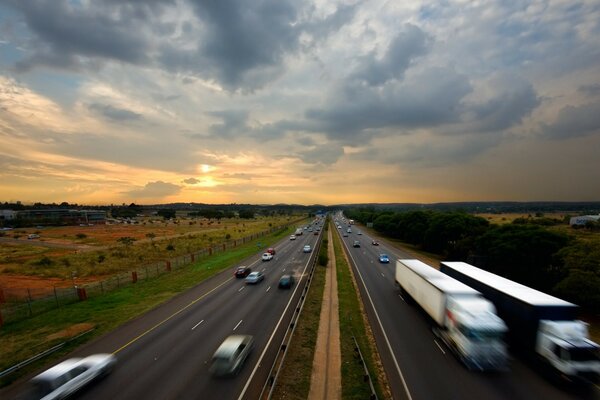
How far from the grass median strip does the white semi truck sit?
209 inches

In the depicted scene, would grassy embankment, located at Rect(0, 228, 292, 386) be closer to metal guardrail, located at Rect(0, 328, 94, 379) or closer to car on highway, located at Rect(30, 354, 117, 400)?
metal guardrail, located at Rect(0, 328, 94, 379)

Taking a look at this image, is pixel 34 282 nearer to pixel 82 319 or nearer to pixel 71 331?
pixel 82 319

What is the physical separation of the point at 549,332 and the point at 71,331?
3438 cm

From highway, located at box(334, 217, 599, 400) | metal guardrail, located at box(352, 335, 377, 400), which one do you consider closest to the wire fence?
metal guardrail, located at box(352, 335, 377, 400)

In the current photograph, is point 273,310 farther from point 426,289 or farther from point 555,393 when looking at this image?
point 555,393

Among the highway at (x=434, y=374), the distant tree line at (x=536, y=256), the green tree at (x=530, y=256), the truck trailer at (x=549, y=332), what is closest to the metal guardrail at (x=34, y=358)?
the highway at (x=434, y=374)

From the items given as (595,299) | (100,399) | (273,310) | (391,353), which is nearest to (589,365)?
(391,353)

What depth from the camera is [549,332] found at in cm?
1752

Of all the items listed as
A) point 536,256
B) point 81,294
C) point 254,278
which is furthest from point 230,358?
point 536,256

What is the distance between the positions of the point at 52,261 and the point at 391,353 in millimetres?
66273

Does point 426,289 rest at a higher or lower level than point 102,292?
higher

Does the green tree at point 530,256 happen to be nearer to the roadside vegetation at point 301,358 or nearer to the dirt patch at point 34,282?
the roadside vegetation at point 301,358

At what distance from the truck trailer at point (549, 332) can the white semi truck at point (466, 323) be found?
4.00 feet

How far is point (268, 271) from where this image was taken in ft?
160
